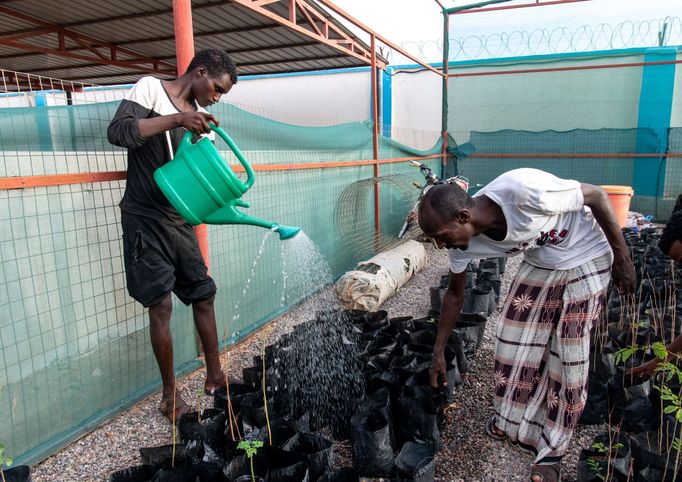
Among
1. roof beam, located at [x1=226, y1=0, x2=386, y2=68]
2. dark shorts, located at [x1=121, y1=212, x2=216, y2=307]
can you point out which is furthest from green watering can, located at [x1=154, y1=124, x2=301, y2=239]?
roof beam, located at [x1=226, y1=0, x2=386, y2=68]

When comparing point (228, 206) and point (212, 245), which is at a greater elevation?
point (228, 206)

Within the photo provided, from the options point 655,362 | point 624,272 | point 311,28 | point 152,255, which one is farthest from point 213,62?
point 311,28

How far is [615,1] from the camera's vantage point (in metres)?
9.41

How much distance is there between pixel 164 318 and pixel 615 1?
1093 cm

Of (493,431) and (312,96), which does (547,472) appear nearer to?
(493,431)

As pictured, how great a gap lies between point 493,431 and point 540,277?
850mm

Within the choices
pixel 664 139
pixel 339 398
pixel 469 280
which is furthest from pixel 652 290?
pixel 664 139

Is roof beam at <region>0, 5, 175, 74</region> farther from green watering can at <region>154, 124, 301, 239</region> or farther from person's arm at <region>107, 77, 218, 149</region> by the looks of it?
green watering can at <region>154, 124, 301, 239</region>

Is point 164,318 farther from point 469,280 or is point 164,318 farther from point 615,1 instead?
point 615,1

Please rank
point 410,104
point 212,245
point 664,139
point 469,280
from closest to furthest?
1. point 212,245
2. point 469,280
3. point 664,139
4. point 410,104

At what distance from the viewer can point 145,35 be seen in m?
6.64

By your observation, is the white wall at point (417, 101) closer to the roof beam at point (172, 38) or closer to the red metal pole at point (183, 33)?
the roof beam at point (172, 38)

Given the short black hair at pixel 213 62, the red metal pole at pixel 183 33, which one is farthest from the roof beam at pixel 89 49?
the short black hair at pixel 213 62

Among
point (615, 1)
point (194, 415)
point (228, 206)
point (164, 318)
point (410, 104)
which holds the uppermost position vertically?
point (615, 1)
